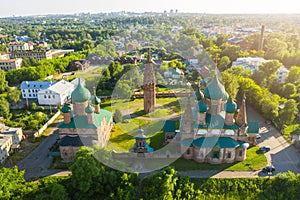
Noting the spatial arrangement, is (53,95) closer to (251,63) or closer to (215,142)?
(215,142)

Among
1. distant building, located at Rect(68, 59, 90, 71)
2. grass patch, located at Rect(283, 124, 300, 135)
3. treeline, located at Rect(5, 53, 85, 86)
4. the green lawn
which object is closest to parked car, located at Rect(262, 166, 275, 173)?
grass patch, located at Rect(283, 124, 300, 135)

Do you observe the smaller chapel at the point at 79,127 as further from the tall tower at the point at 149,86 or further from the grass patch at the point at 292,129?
the grass patch at the point at 292,129

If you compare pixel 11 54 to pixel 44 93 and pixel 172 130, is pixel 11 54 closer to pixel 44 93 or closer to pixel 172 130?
pixel 44 93

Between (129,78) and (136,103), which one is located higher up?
(129,78)

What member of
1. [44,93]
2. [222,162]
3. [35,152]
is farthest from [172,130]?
[44,93]

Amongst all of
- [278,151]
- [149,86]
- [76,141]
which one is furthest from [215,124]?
[76,141]

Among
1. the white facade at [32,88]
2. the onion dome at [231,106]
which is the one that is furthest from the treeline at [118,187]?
the white facade at [32,88]

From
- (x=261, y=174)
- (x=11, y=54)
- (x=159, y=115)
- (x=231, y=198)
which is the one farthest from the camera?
(x=11, y=54)
